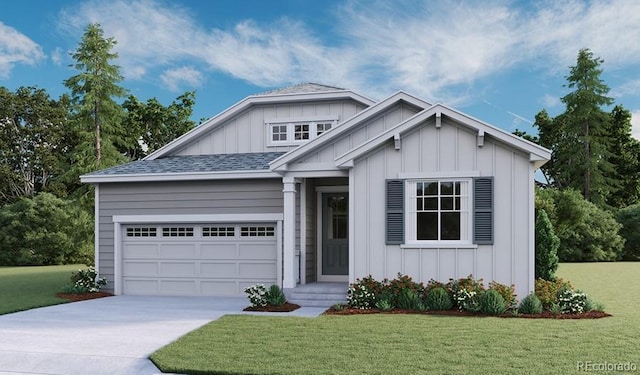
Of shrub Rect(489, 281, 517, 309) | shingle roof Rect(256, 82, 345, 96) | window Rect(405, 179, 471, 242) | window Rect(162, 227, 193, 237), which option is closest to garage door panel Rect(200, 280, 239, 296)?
window Rect(162, 227, 193, 237)

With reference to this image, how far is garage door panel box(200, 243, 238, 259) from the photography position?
13.9 meters

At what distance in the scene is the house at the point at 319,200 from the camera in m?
11.1

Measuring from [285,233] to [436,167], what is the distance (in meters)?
3.62

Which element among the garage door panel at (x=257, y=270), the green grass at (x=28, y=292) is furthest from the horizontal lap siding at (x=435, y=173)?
the green grass at (x=28, y=292)

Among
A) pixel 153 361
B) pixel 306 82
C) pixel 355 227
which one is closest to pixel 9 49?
pixel 306 82

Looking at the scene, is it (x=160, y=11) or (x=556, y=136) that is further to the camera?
(x=556, y=136)

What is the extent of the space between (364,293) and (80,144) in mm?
23766

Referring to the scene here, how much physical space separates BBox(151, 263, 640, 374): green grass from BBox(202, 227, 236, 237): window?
13.2ft

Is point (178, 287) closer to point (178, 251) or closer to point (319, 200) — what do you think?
point (178, 251)

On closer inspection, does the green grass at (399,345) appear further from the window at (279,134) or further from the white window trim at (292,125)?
the window at (279,134)

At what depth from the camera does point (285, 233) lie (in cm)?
1255

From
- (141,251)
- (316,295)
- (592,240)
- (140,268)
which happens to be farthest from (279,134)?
(592,240)

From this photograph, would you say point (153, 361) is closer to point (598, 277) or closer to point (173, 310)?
point (173, 310)

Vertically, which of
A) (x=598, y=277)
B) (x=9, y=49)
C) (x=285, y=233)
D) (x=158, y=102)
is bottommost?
(x=598, y=277)
